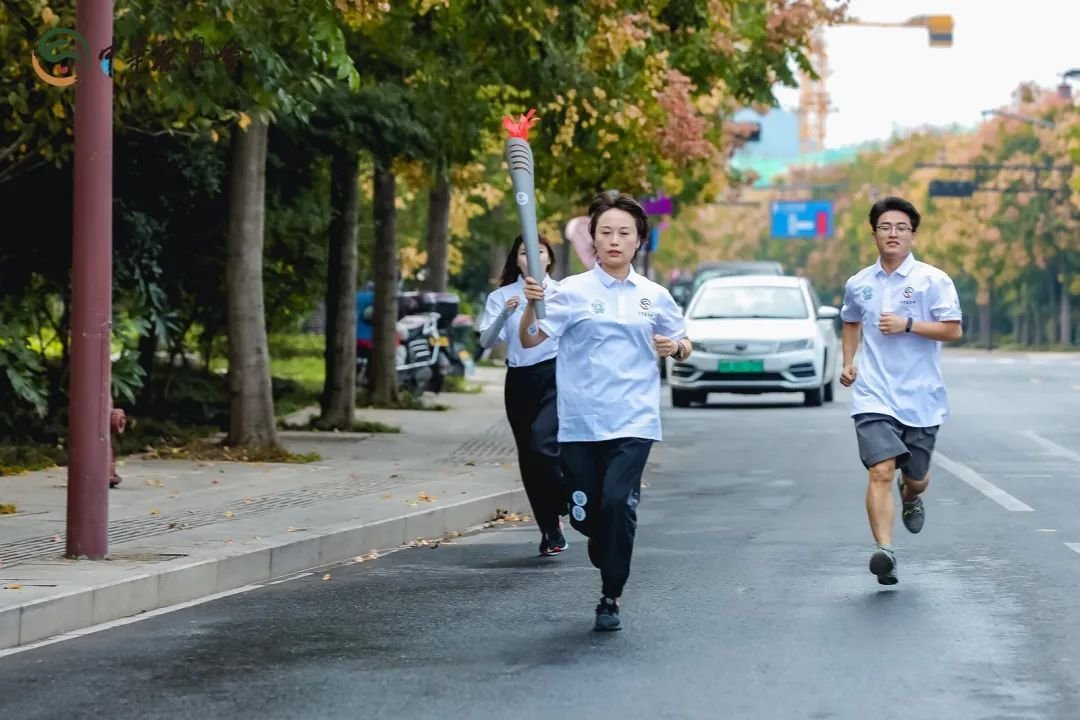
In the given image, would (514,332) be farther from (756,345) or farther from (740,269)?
(740,269)

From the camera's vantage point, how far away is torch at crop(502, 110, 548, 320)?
362 inches

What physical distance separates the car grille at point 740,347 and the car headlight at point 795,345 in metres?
0.11

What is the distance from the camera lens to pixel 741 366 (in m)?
Answer: 28.9

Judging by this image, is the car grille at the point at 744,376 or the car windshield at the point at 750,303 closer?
the car grille at the point at 744,376

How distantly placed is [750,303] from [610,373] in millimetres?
21482

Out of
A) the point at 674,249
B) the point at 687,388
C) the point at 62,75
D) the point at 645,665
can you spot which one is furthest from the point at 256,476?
the point at 674,249

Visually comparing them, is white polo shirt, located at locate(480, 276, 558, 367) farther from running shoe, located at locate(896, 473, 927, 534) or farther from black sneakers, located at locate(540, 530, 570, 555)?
running shoe, located at locate(896, 473, 927, 534)

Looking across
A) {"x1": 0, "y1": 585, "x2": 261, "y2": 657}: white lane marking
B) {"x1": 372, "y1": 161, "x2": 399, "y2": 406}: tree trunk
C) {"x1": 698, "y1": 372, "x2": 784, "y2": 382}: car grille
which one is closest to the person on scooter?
{"x1": 0, "y1": 585, "x2": 261, "y2": 657}: white lane marking

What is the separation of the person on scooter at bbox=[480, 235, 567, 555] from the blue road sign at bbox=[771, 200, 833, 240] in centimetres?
9338

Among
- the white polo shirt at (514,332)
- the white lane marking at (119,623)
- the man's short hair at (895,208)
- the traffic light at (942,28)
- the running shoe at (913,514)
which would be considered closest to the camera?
the white lane marking at (119,623)

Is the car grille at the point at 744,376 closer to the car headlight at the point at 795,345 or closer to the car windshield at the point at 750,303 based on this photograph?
the car headlight at the point at 795,345

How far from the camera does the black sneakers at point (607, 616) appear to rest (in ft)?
29.8

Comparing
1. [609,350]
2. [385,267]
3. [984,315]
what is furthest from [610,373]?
[984,315]

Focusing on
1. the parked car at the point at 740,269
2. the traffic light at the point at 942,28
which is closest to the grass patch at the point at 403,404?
the traffic light at the point at 942,28
